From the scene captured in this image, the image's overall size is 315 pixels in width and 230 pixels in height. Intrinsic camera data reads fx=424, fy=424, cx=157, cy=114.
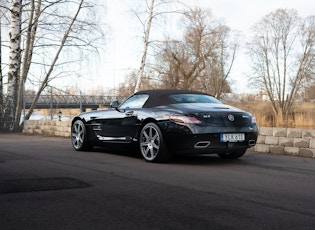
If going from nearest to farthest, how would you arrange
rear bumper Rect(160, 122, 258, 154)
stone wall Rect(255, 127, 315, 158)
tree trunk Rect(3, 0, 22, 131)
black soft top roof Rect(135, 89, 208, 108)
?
rear bumper Rect(160, 122, 258, 154) < black soft top roof Rect(135, 89, 208, 108) < stone wall Rect(255, 127, 315, 158) < tree trunk Rect(3, 0, 22, 131)

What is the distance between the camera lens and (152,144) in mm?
7102

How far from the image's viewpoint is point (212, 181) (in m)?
5.25

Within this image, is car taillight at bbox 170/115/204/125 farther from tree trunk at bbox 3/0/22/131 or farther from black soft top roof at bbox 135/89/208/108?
tree trunk at bbox 3/0/22/131

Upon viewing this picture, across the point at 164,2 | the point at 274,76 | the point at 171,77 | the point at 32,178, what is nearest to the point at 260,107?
the point at 274,76

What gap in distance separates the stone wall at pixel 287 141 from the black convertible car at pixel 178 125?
4.83 ft

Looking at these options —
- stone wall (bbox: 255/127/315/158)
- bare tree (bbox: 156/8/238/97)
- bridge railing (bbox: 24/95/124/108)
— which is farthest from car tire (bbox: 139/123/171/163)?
bare tree (bbox: 156/8/238/97)

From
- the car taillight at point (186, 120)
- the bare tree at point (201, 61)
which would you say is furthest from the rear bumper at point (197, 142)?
the bare tree at point (201, 61)

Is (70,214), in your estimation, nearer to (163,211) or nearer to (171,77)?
(163,211)

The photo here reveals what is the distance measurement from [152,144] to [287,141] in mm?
3190

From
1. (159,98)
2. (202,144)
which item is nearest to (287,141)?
(202,144)

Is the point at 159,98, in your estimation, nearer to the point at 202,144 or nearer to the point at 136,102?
the point at 136,102

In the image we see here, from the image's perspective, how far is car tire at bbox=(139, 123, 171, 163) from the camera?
6.89m

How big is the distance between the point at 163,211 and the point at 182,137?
304cm

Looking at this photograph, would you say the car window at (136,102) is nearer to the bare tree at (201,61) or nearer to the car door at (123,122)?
the car door at (123,122)
